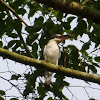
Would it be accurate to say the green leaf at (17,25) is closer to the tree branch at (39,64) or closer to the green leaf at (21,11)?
the green leaf at (21,11)

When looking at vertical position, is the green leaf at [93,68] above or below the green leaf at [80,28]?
below

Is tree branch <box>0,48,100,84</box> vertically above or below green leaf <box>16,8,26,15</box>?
below

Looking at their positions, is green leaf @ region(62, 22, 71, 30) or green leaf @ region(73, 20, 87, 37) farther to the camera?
green leaf @ region(62, 22, 71, 30)

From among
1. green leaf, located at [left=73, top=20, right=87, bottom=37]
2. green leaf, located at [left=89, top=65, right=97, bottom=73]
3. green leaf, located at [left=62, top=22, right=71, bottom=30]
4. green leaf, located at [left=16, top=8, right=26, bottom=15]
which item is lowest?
green leaf, located at [left=89, top=65, right=97, bottom=73]

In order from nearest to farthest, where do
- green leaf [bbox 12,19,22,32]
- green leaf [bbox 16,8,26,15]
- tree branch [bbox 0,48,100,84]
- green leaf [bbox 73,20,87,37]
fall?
tree branch [bbox 0,48,100,84]
green leaf [bbox 73,20,87,37]
green leaf [bbox 12,19,22,32]
green leaf [bbox 16,8,26,15]

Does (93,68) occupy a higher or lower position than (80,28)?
lower

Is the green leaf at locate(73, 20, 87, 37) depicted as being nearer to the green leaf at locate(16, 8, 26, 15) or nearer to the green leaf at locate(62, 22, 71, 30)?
the green leaf at locate(62, 22, 71, 30)

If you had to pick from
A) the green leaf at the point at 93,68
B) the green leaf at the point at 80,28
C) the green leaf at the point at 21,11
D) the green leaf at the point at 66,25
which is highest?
the green leaf at the point at 21,11

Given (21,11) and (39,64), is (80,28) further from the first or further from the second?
(21,11)

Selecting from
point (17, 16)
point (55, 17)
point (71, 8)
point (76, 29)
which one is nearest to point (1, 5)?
point (17, 16)

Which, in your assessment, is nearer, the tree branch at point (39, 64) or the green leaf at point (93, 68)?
A: the tree branch at point (39, 64)

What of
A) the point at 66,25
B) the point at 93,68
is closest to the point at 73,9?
the point at 66,25

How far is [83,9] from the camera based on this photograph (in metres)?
2.13

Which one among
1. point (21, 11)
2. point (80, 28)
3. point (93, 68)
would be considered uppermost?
point (21, 11)
